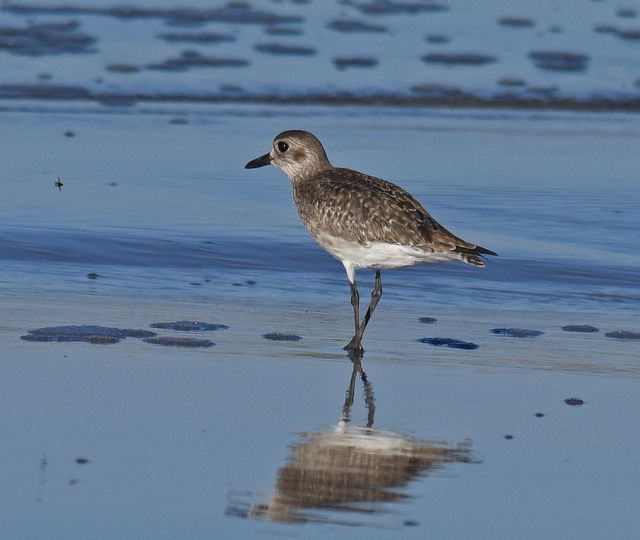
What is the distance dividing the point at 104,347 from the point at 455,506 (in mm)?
2706

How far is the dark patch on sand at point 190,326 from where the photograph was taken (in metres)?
7.61

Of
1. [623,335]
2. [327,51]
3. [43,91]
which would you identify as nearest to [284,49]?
[327,51]

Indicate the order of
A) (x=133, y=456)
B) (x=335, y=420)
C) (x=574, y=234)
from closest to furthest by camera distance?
(x=133, y=456) → (x=335, y=420) → (x=574, y=234)

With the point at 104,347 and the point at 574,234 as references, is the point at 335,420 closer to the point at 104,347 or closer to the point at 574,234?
the point at 104,347

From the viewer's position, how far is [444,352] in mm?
7293

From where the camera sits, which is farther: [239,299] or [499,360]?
[239,299]

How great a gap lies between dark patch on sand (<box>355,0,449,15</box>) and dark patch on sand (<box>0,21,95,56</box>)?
338 inches

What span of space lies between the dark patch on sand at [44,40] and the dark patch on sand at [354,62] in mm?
4048

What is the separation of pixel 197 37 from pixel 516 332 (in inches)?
710

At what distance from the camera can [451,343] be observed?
7520 millimetres

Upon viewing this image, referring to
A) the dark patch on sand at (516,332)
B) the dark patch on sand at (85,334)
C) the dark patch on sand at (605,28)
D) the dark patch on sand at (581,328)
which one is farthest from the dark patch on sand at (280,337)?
the dark patch on sand at (605,28)

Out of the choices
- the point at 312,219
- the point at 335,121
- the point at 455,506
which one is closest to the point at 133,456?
the point at 455,506

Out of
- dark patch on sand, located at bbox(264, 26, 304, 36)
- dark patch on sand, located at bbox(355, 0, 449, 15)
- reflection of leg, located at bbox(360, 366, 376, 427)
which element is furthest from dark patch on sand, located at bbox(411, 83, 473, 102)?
reflection of leg, located at bbox(360, 366, 376, 427)

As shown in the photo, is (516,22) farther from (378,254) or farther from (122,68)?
(378,254)
